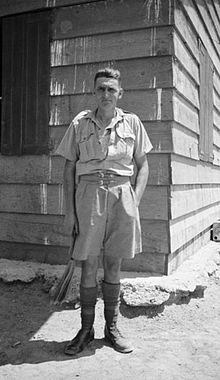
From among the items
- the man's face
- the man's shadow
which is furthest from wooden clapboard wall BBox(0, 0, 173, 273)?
the man's face

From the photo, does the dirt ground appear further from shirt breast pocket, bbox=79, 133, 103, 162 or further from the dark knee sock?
shirt breast pocket, bbox=79, 133, 103, 162

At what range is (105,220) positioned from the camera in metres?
2.63

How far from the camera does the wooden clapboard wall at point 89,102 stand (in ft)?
11.4

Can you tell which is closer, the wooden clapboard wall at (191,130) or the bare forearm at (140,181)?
the bare forearm at (140,181)

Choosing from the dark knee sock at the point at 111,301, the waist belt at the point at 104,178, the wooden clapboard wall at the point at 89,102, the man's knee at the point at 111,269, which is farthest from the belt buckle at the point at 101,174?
the wooden clapboard wall at the point at 89,102

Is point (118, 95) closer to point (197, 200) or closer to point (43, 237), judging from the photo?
point (43, 237)

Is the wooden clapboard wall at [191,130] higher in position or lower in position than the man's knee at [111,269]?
higher

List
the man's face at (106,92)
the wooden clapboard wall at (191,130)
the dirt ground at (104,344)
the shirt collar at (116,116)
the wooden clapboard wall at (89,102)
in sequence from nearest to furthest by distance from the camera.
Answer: the dirt ground at (104,344) < the man's face at (106,92) < the shirt collar at (116,116) < the wooden clapboard wall at (89,102) < the wooden clapboard wall at (191,130)

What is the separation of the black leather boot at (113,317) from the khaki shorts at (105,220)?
0.85 feet

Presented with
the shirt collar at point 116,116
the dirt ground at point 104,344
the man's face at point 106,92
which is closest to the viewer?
the dirt ground at point 104,344

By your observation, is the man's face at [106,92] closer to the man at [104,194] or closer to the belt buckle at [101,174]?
the man at [104,194]

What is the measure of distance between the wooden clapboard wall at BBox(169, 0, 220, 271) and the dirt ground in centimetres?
54

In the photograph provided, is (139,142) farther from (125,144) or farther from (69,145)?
(69,145)

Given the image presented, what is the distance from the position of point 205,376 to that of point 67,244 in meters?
1.79
